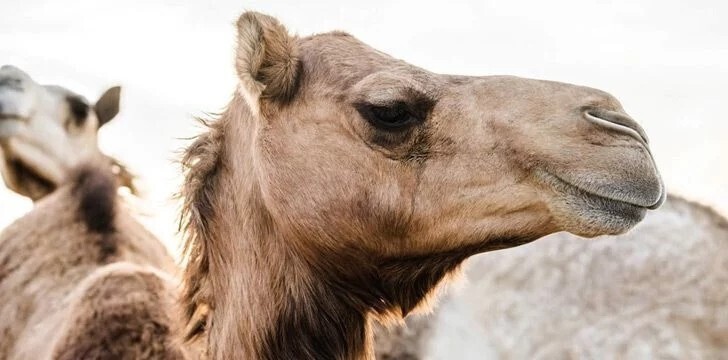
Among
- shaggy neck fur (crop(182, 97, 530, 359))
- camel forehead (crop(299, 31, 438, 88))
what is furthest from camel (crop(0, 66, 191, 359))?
camel forehead (crop(299, 31, 438, 88))

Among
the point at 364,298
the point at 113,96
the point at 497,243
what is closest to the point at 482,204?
the point at 497,243

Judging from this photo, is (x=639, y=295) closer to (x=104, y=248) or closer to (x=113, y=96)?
(x=104, y=248)

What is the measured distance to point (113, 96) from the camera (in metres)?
6.27

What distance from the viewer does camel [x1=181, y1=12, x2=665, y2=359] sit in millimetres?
2479

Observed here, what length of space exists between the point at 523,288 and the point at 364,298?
278 cm

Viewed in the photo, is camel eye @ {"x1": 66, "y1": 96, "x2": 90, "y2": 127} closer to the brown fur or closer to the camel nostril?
the brown fur

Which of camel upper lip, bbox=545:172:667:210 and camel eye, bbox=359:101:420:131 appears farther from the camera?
camel eye, bbox=359:101:420:131

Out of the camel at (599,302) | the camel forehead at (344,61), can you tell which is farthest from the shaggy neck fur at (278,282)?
the camel at (599,302)

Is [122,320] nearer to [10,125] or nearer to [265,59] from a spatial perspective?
[265,59]

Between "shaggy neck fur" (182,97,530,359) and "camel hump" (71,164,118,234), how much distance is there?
5.34 feet

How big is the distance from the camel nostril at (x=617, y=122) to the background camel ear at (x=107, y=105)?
4.35 m

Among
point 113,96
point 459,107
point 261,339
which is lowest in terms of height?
point 113,96

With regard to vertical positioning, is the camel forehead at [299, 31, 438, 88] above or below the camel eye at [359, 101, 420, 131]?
above

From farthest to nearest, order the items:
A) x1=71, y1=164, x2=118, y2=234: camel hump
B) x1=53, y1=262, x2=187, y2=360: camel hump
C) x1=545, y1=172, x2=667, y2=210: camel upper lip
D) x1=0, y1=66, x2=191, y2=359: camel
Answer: x1=71, y1=164, x2=118, y2=234: camel hump
x1=0, y1=66, x2=191, y2=359: camel
x1=53, y1=262, x2=187, y2=360: camel hump
x1=545, y1=172, x2=667, y2=210: camel upper lip
